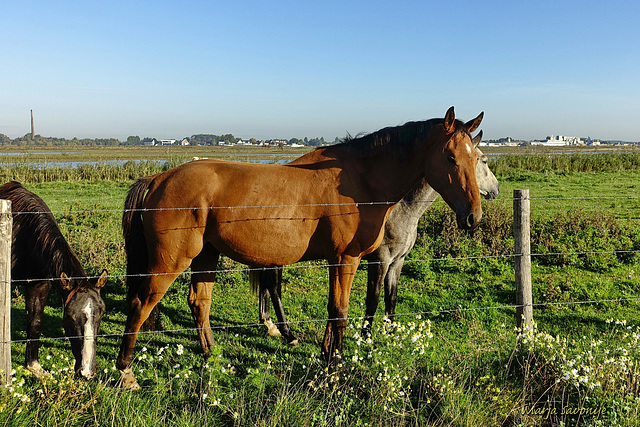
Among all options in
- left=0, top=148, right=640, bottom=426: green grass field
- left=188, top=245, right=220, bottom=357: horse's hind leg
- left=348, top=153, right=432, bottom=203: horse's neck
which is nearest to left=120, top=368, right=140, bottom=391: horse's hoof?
left=0, top=148, right=640, bottom=426: green grass field

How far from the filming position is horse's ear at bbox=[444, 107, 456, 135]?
391cm

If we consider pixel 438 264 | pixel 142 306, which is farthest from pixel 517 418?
pixel 438 264

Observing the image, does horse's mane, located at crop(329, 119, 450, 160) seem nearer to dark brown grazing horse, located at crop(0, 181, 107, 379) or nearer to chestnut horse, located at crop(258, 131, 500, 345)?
chestnut horse, located at crop(258, 131, 500, 345)

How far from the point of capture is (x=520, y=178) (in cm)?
1952

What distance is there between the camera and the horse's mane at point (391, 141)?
4.25 metres

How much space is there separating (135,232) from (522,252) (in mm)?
3718

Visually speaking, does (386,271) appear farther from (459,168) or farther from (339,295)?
(459,168)

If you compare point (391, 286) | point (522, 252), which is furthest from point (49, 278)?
point (522, 252)

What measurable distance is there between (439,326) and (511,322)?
0.93 meters

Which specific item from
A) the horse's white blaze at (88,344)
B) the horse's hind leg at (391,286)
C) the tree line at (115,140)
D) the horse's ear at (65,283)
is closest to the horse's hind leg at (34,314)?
the horse's ear at (65,283)

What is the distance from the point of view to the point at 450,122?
3996 millimetres

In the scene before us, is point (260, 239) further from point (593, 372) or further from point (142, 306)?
point (593, 372)

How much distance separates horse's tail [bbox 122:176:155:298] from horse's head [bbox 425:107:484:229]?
2.75 m

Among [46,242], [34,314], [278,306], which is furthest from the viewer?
[278,306]
